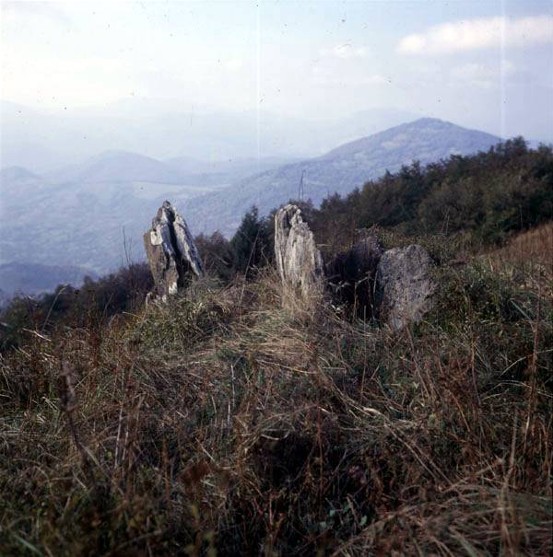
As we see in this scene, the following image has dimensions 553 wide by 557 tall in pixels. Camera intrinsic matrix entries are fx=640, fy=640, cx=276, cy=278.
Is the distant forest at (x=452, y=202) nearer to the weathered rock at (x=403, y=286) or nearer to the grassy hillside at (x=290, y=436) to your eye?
the weathered rock at (x=403, y=286)

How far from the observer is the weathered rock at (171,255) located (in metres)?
7.06

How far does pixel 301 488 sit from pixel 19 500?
1.29 m

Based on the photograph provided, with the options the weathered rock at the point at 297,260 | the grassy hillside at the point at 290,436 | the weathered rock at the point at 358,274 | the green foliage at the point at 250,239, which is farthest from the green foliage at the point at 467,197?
the grassy hillside at the point at 290,436

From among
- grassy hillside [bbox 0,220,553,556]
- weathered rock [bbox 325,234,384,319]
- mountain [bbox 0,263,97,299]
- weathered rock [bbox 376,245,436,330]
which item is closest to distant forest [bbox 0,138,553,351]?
weathered rock [bbox 325,234,384,319]

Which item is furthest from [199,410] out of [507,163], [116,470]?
[507,163]

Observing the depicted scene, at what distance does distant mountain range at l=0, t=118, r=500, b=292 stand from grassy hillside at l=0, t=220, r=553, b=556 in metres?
25.8

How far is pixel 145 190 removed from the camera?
94562 millimetres

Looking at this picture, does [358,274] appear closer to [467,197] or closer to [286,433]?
[286,433]

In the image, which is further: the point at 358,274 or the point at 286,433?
the point at 358,274

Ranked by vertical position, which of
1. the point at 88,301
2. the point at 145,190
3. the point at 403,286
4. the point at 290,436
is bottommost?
the point at 290,436

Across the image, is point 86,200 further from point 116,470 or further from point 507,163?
point 116,470

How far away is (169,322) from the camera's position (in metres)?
5.35

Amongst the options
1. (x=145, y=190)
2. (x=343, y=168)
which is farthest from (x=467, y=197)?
(x=145, y=190)

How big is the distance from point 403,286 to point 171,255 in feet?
9.49
